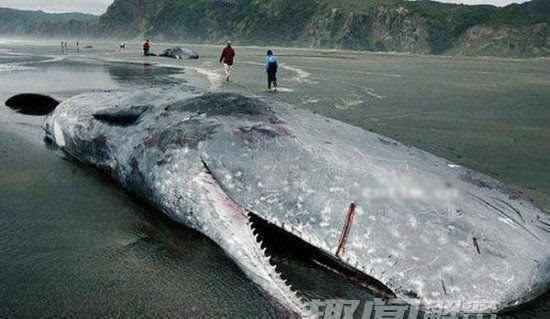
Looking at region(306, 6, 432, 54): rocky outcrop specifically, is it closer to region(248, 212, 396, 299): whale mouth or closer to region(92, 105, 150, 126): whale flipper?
region(92, 105, 150, 126): whale flipper

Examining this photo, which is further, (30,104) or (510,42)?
(510,42)

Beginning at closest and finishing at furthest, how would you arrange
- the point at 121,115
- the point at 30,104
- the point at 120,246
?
the point at 120,246
the point at 121,115
the point at 30,104

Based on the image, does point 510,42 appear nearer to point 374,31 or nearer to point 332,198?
point 374,31

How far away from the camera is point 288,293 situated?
3.29 meters

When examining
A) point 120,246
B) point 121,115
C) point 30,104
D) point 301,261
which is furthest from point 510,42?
point 120,246

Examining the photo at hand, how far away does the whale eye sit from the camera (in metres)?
10.1

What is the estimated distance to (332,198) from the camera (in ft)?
12.0

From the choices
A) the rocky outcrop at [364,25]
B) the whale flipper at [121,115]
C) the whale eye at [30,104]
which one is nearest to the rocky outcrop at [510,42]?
the rocky outcrop at [364,25]

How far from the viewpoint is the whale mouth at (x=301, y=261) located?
3572 mm

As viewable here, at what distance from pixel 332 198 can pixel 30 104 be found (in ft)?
29.7

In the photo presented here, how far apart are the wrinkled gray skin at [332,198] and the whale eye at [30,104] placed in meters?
5.80

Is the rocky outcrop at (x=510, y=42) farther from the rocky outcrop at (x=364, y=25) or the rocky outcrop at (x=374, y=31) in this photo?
the rocky outcrop at (x=374, y=31)

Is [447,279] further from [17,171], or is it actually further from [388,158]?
[17,171]

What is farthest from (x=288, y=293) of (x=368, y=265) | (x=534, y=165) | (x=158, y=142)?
(x=534, y=165)
